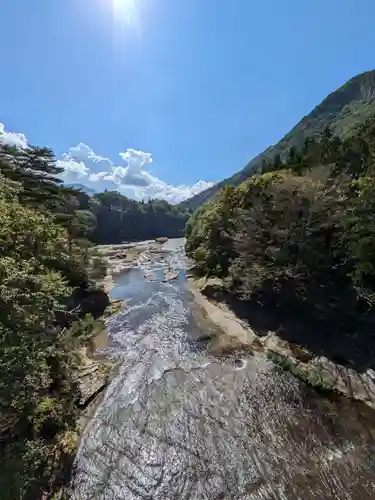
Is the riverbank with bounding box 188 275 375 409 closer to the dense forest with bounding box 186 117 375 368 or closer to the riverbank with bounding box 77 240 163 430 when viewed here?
the dense forest with bounding box 186 117 375 368

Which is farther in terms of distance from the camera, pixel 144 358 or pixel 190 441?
pixel 144 358

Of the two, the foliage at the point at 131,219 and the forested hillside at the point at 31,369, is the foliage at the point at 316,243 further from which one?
the foliage at the point at 131,219

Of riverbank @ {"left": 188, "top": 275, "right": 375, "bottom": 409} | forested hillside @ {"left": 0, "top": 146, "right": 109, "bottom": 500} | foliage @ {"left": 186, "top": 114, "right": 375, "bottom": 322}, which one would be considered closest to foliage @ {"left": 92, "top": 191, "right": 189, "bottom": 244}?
foliage @ {"left": 186, "top": 114, "right": 375, "bottom": 322}

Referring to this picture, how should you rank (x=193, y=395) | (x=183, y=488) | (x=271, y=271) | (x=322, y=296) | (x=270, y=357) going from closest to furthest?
(x=183, y=488), (x=193, y=395), (x=270, y=357), (x=322, y=296), (x=271, y=271)

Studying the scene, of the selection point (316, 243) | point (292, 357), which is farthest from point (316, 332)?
point (316, 243)

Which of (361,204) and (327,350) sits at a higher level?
(361,204)

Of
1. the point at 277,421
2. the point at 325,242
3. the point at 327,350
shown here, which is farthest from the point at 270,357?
the point at 325,242

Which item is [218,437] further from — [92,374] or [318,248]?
[318,248]

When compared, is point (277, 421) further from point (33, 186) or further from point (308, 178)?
point (33, 186)
